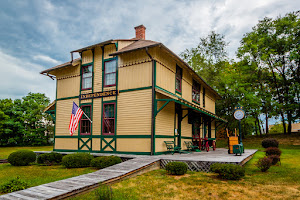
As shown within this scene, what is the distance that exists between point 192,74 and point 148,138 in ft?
23.8

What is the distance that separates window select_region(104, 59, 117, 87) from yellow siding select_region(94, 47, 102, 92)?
423 millimetres

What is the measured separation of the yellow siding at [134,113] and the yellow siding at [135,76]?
1.43 feet

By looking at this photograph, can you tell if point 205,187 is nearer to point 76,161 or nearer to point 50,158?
point 76,161

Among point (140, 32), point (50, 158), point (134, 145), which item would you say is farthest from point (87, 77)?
point (134, 145)

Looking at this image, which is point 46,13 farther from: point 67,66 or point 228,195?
point 228,195

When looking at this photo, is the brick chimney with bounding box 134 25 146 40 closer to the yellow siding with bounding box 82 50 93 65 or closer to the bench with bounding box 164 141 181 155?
the yellow siding with bounding box 82 50 93 65

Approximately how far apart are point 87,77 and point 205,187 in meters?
11.2

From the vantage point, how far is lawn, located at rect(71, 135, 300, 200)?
21.1ft

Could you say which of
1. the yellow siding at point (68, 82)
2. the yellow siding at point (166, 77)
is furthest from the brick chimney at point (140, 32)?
the yellow siding at point (68, 82)

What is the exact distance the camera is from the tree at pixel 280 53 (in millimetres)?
28625

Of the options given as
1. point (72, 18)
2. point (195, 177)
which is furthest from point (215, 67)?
point (195, 177)

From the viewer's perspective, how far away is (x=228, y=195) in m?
6.48

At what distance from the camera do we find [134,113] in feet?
43.3

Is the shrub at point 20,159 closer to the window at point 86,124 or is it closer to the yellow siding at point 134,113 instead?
the window at point 86,124
